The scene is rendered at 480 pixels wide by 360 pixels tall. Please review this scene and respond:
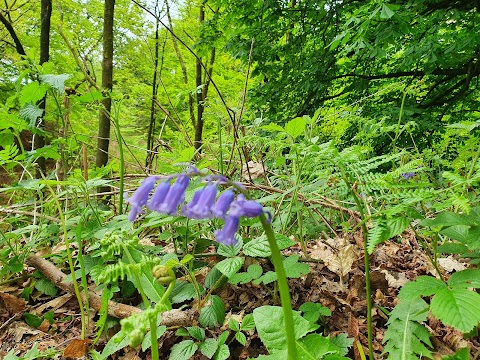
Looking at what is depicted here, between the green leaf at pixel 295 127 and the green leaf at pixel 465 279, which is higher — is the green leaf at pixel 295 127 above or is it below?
above

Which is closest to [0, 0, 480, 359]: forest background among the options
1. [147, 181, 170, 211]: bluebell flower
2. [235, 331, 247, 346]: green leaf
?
[235, 331, 247, 346]: green leaf

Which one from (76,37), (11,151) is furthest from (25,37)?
(11,151)

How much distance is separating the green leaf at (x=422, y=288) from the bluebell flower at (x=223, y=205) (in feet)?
2.41

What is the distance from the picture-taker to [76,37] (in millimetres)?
10219

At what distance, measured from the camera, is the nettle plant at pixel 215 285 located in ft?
2.91

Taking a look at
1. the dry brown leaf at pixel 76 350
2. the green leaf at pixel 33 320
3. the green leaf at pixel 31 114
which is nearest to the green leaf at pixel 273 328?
the dry brown leaf at pixel 76 350

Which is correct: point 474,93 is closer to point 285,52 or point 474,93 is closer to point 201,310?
point 285,52

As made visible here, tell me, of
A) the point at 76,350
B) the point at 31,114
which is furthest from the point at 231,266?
the point at 31,114

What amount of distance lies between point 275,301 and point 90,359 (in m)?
0.92

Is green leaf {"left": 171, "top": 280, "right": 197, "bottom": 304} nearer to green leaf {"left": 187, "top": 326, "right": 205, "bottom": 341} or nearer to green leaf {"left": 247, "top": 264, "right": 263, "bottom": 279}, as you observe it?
green leaf {"left": 187, "top": 326, "right": 205, "bottom": 341}

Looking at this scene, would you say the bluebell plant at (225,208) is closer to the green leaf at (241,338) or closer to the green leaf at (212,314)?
the green leaf at (241,338)

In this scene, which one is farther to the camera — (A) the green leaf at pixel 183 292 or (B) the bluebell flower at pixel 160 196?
(A) the green leaf at pixel 183 292

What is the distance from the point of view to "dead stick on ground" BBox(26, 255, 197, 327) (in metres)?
1.75

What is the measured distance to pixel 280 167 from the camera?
106 inches
